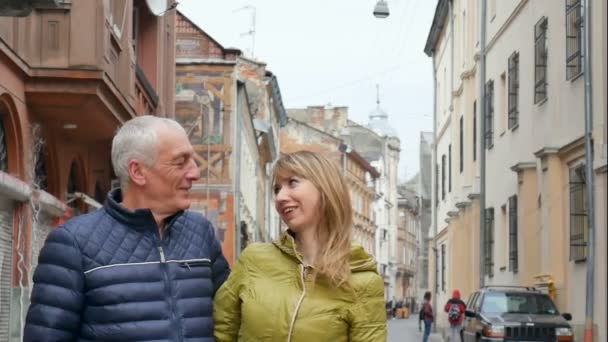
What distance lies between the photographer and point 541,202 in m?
27.6

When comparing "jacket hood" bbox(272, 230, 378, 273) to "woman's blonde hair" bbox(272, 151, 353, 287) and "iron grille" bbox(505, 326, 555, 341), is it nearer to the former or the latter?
"woman's blonde hair" bbox(272, 151, 353, 287)

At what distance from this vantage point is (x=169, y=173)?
15.5 ft

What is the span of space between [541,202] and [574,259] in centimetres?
270

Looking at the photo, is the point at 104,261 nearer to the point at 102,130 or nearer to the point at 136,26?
the point at 102,130

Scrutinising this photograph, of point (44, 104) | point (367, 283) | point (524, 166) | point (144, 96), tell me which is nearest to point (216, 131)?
point (524, 166)

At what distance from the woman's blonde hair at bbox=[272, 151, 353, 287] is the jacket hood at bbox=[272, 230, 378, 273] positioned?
0.03 m

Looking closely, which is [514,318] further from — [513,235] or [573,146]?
[513,235]

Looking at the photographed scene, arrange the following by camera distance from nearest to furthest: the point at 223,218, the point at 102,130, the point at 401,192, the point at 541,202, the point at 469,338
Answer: the point at 102,130, the point at 469,338, the point at 541,202, the point at 223,218, the point at 401,192

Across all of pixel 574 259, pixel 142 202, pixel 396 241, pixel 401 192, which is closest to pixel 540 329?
pixel 574 259

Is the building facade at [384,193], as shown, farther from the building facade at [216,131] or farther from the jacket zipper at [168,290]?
the jacket zipper at [168,290]

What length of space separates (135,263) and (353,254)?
0.78 m

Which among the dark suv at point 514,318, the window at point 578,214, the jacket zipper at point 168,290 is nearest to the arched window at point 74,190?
the dark suv at point 514,318

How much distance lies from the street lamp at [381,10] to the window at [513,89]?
12.2ft

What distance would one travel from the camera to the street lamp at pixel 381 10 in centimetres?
3444
